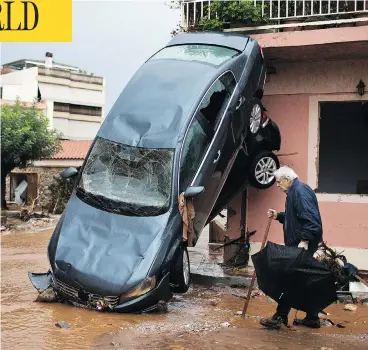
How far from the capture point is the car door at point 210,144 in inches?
294

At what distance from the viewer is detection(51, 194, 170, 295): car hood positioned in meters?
6.23

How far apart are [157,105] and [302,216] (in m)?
2.63

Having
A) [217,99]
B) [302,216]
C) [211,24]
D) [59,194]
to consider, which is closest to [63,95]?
[59,194]

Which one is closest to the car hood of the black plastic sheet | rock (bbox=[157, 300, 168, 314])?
rock (bbox=[157, 300, 168, 314])

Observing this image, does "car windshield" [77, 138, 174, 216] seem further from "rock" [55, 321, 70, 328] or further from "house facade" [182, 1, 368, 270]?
"house facade" [182, 1, 368, 270]

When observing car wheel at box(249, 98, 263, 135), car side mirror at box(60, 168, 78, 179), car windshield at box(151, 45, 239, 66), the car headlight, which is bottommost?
the car headlight

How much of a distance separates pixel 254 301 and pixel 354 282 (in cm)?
150

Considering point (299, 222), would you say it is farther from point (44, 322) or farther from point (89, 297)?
point (44, 322)

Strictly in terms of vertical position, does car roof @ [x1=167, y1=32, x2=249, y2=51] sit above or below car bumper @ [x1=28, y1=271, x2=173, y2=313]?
above

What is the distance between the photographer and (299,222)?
631cm

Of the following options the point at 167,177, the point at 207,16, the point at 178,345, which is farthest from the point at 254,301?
the point at 207,16

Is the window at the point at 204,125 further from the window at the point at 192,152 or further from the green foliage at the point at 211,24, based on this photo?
the green foliage at the point at 211,24

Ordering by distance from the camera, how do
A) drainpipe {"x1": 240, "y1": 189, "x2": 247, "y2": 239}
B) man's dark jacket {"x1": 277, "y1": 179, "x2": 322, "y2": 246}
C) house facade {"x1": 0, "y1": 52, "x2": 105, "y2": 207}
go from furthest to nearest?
house facade {"x1": 0, "y1": 52, "x2": 105, "y2": 207}, drainpipe {"x1": 240, "y1": 189, "x2": 247, "y2": 239}, man's dark jacket {"x1": 277, "y1": 179, "x2": 322, "y2": 246}

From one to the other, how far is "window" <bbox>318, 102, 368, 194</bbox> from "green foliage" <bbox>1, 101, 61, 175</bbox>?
49.7 feet
